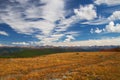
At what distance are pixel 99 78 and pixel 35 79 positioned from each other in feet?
27.2

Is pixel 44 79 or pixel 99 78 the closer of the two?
pixel 99 78

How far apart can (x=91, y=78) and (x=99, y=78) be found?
96cm

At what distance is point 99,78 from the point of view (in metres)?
20.5

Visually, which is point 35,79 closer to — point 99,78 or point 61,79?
point 61,79

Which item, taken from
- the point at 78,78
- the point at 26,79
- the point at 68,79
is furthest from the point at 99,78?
the point at 26,79

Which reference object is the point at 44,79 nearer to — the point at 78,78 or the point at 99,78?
the point at 78,78

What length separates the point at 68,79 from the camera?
20.3 m

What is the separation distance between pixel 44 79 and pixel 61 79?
2.71 meters

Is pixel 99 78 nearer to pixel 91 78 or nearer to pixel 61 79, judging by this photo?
pixel 91 78

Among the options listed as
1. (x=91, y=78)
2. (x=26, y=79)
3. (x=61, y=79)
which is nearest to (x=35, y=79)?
(x=26, y=79)

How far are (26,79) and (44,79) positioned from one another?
102 inches

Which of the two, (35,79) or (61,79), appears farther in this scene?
(35,79)

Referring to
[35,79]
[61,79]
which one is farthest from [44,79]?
[61,79]

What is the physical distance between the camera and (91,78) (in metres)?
20.6
